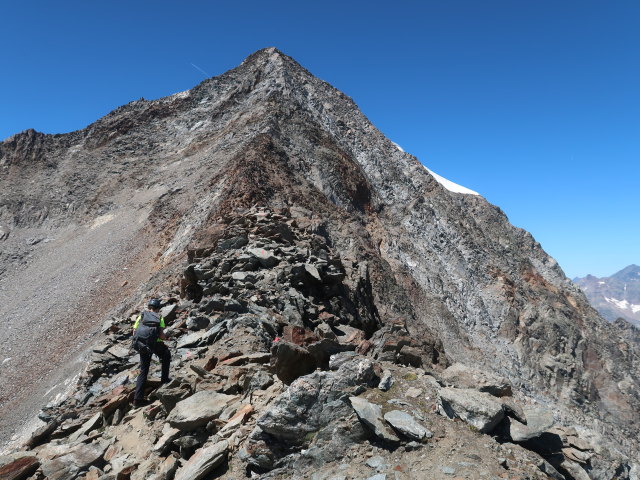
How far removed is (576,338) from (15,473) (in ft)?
137

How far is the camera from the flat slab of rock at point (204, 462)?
21.2 feet

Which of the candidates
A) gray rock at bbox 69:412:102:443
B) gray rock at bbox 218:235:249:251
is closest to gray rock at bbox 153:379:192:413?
gray rock at bbox 69:412:102:443

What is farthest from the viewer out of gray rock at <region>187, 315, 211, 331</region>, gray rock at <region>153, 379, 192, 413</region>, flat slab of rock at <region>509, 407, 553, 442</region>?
gray rock at <region>187, 315, 211, 331</region>

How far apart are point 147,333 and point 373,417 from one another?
5.69 metres

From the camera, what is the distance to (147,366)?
9266 mm

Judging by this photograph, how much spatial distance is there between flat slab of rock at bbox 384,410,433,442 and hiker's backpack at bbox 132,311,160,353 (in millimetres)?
5644

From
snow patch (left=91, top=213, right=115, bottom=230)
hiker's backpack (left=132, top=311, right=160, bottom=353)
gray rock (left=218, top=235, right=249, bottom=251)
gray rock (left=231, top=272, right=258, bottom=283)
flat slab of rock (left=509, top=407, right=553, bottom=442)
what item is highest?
snow patch (left=91, top=213, right=115, bottom=230)

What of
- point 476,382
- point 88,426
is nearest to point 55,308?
point 88,426

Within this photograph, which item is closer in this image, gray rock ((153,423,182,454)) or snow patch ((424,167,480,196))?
gray rock ((153,423,182,454))

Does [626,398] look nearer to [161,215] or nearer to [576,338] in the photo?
[576,338]

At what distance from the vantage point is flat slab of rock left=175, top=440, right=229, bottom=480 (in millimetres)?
6473

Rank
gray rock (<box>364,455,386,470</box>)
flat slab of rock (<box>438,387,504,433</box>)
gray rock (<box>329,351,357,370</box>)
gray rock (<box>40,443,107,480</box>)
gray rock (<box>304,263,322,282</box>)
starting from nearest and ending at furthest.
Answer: gray rock (<box>364,455,386,470</box>), flat slab of rock (<box>438,387,504,433</box>), gray rock (<box>40,443,107,480</box>), gray rock (<box>329,351,357,370</box>), gray rock (<box>304,263,322,282</box>)

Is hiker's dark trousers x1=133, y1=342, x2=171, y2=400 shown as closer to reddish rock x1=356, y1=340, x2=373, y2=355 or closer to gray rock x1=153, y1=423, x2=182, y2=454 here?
gray rock x1=153, y1=423, x2=182, y2=454

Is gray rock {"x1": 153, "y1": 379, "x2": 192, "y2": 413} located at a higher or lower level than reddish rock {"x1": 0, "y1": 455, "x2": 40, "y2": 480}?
higher
